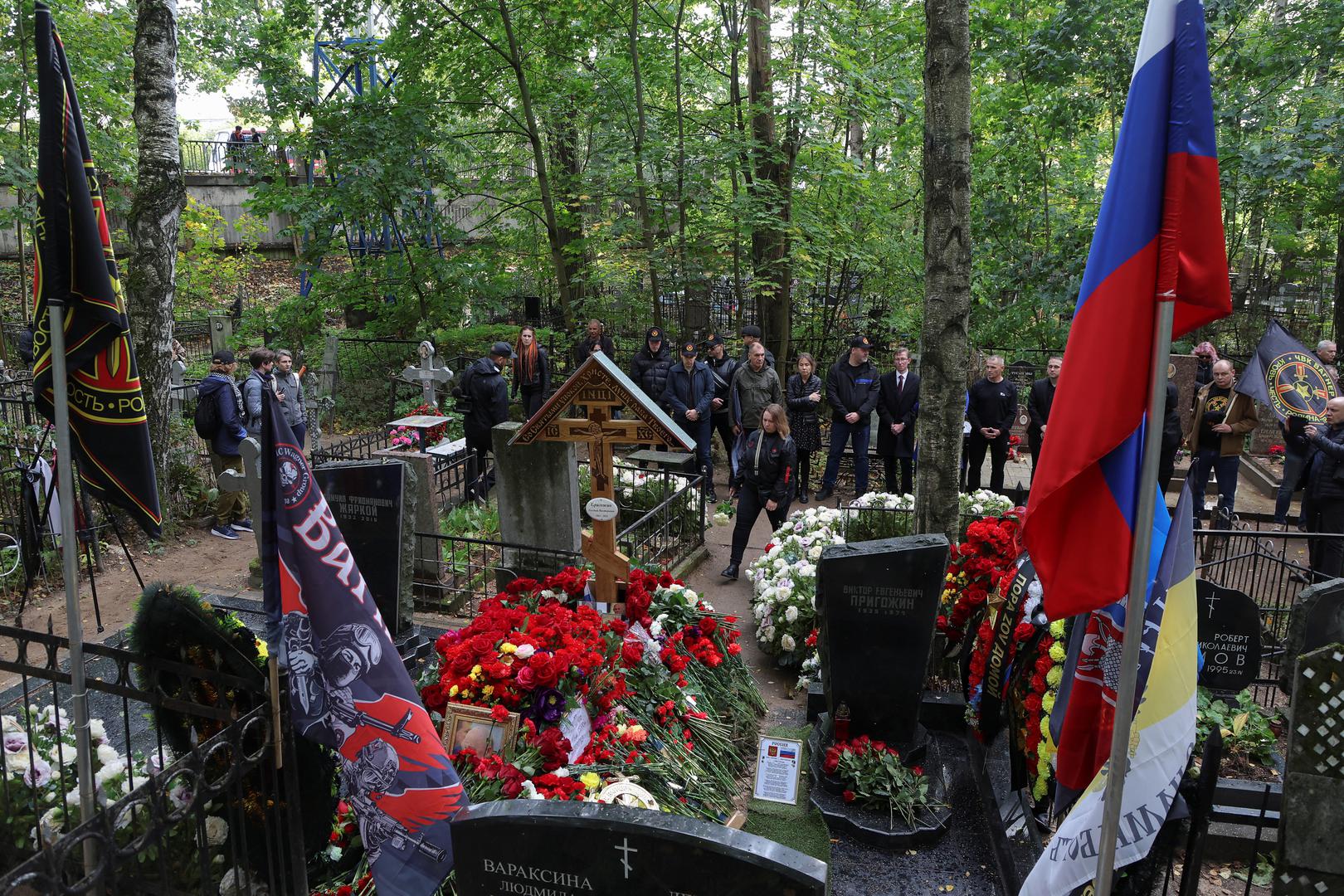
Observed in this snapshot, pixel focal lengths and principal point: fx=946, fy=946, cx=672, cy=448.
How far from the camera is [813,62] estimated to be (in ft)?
50.4

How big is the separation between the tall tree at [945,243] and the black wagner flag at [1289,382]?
6.21 metres

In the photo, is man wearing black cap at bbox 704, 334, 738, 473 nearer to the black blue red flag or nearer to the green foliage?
the green foliage

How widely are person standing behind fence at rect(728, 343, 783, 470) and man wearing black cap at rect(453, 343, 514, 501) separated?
9.12 ft

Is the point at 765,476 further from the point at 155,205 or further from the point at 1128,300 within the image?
the point at 155,205

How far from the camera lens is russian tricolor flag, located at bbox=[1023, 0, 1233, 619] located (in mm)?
2828

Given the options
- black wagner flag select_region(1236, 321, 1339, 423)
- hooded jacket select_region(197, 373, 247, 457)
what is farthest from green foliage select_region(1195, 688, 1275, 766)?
hooded jacket select_region(197, 373, 247, 457)

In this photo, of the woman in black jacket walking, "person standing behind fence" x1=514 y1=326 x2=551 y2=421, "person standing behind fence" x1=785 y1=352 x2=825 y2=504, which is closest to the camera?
the woman in black jacket walking

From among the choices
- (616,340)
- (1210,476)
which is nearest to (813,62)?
(616,340)

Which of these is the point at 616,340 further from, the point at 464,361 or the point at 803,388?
the point at 803,388

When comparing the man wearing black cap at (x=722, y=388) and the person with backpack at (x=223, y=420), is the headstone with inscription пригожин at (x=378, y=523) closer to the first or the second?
the person with backpack at (x=223, y=420)

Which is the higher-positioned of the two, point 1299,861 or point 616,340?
point 616,340

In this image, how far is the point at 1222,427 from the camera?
10.7 meters

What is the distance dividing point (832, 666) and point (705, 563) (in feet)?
12.8

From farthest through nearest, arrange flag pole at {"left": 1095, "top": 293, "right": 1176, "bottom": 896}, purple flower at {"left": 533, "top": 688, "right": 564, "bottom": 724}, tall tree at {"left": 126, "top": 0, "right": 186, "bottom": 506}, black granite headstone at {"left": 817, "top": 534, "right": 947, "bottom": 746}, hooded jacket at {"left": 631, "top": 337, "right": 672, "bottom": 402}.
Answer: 1. hooded jacket at {"left": 631, "top": 337, "right": 672, "bottom": 402}
2. tall tree at {"left": 126, "top": 0, "right": 186, "bottom": 506}
3. black granite headstone at {"left": 817, "top": 534, "right": 947, "bottom": 746}
4. purple flower at {"left": 533, "top": 688, "right": 564, "bottom": 724}
5. flag pole at {"left": 1095, "top": 293, "right": 1176, "bottom": 896}
